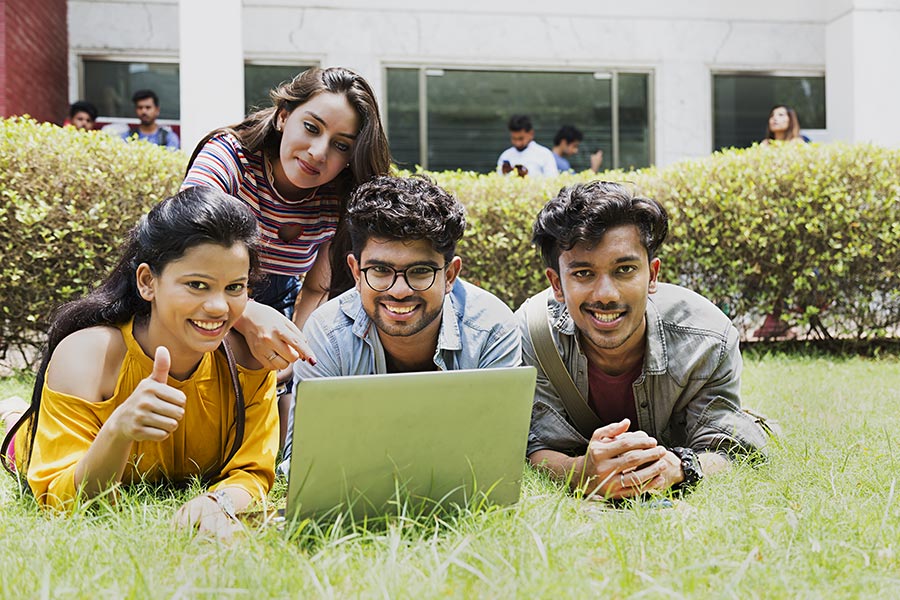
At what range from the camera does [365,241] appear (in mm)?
3066

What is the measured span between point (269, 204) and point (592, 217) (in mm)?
1433

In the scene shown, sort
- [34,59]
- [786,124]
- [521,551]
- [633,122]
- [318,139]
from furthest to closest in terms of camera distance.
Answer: [633,122]
[34,59]
[786,124]
[318,139]
[521,551]

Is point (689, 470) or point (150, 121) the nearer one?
point (689, 470)

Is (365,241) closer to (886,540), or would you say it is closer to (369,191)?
(369,191)

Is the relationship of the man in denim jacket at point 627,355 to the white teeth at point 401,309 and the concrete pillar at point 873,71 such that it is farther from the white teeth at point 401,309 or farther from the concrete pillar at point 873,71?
the concrete pillar at point 873,71

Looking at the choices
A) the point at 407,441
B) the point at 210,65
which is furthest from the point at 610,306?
the point at 210,65

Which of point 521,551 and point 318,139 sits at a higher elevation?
point 318,139

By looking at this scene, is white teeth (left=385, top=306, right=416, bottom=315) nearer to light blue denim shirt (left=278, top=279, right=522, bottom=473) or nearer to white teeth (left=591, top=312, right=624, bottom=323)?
light blue denim shirt (left=278, top=279, right=522, bottom=473)

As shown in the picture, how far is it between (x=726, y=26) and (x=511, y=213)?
5.61m

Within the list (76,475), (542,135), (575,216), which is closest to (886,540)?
(575,216)

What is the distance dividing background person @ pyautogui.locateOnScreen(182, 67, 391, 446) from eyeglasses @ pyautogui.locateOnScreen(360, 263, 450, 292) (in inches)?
21.1

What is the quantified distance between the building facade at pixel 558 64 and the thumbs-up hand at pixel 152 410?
7537 millimetres

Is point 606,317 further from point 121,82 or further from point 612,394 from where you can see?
point 121,82

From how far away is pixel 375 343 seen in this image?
10.6 ft
